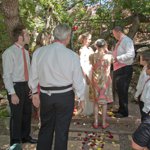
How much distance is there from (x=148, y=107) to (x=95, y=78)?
7.38 feet

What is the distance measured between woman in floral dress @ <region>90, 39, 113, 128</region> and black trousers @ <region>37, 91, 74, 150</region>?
80.7 inches

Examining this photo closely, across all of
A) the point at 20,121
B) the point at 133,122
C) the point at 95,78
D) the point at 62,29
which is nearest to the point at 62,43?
the point at 62,29

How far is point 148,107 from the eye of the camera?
4266mm

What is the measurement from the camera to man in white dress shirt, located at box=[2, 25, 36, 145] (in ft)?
16.1

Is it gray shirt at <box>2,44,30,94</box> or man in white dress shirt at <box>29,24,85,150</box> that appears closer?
man in white dress shirt at <box>29,24,85,150</box>

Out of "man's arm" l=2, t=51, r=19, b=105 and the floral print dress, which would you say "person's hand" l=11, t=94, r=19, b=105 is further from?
the floral print dress

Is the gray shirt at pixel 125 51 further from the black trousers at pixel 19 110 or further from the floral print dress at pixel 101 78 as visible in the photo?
the black trousers at pixel 19 110

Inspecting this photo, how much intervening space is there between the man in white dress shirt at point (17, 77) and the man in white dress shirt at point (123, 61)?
2178 mm

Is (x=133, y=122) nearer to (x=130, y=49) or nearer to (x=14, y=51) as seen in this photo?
(x=130, y=49)

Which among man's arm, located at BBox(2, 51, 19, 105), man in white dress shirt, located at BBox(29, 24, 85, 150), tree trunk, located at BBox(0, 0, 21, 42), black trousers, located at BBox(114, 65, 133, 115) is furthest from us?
black trousers, located at BBox(114, 65, 133, 115)

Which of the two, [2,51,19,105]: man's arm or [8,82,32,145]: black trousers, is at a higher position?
[2,51,19,105]: man's arm

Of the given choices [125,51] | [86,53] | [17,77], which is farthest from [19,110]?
[125,51]

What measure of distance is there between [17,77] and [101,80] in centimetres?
193

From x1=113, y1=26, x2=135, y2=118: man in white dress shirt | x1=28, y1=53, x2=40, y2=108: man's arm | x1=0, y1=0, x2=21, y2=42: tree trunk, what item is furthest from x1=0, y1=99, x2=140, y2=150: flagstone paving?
x1=0, y1=0, x2=21, y2=42: tree trunk
